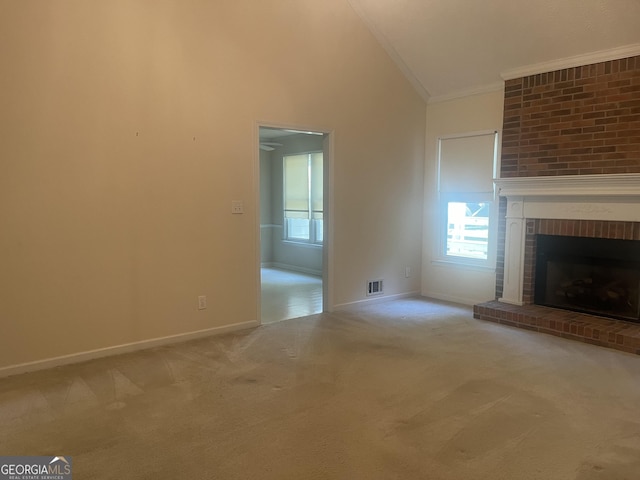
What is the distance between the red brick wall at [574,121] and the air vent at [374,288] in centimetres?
186

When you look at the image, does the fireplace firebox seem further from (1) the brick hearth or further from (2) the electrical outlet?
(2) the electrical outlet

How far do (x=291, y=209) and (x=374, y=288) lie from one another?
3.37m

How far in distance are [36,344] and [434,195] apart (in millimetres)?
4455

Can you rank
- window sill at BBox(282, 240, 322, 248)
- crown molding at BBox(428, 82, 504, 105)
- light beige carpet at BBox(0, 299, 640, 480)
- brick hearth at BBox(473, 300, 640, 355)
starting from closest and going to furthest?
1. light beige carpet at BBox(0, 299, 640, 480)
2. brick hearth at BBox(473, 300, 640, 355)
3. crown molding at BBox(428, 82, 504, 105)
4. window sill at BBox(282, 240, 322, 248)

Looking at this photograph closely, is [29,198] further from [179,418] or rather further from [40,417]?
[179,418]

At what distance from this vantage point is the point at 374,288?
5488 mm

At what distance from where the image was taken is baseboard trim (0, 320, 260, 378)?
331cm

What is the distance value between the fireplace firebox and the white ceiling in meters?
1.73

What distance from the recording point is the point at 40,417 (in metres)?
2.65

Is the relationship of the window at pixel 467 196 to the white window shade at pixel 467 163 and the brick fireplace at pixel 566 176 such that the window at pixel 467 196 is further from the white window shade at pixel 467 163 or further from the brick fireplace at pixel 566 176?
the brick fireplace at pixel 566 176

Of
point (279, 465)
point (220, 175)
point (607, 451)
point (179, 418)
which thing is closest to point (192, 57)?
Result: point (220, 175)

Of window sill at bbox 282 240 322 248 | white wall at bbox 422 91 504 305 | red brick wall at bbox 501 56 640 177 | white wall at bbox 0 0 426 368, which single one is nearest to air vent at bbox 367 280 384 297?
white wall at bbox 0 0 426 368

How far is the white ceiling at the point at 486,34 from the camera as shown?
13.0 feet

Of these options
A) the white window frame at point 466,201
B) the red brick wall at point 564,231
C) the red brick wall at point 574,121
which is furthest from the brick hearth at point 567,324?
the red brick wall at point 574,121
